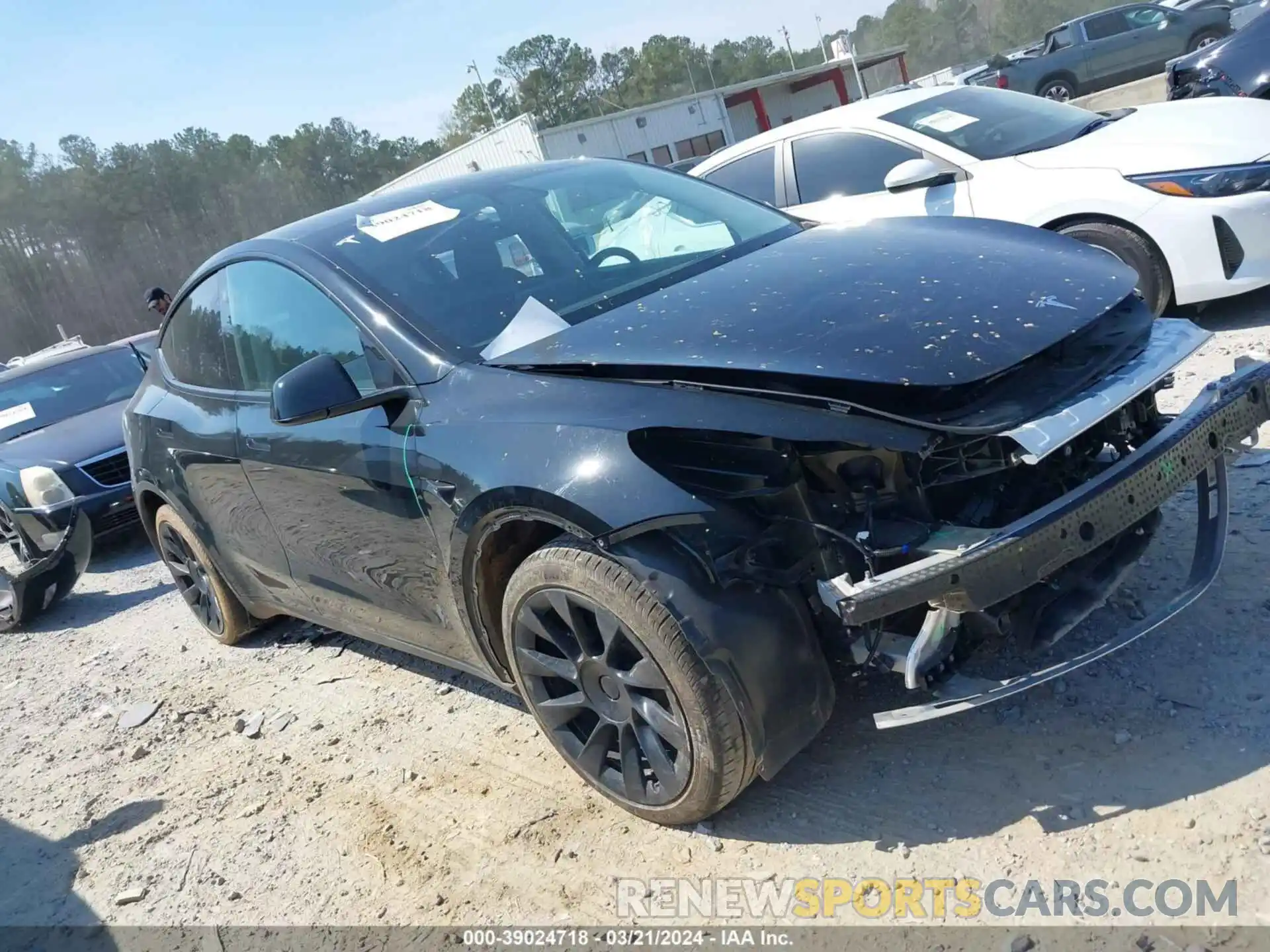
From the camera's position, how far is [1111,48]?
19391 mm

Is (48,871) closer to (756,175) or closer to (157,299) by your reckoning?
(756,175)

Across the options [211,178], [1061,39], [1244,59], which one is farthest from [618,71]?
[1244,59]

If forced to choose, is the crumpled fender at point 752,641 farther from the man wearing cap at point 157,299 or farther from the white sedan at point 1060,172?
the man wearing cap at point 157,299

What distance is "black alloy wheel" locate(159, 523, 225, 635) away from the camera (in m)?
4.74

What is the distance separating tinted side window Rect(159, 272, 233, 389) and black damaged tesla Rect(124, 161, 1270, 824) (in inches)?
23.7

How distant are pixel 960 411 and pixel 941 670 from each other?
0.63 m

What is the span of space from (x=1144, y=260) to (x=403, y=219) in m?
3.67

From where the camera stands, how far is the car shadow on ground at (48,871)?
10.3 feet

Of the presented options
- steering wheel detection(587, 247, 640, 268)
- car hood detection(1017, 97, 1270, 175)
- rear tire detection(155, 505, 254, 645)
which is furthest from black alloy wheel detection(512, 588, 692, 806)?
car hood detection(1017, 97, 1270, 175)

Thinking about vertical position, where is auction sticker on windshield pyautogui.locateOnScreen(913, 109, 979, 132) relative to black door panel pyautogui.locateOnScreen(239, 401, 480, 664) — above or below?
above

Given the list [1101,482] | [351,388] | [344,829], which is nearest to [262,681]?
[344,829]

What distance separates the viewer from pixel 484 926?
8.32 ft

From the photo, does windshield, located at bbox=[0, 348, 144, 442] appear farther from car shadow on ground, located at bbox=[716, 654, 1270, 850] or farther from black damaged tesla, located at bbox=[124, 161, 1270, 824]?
car shadow on ground, located at bbox=[716, 654, 1270, 850]

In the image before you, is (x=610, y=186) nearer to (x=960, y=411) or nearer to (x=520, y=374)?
(x=520, y=374)
